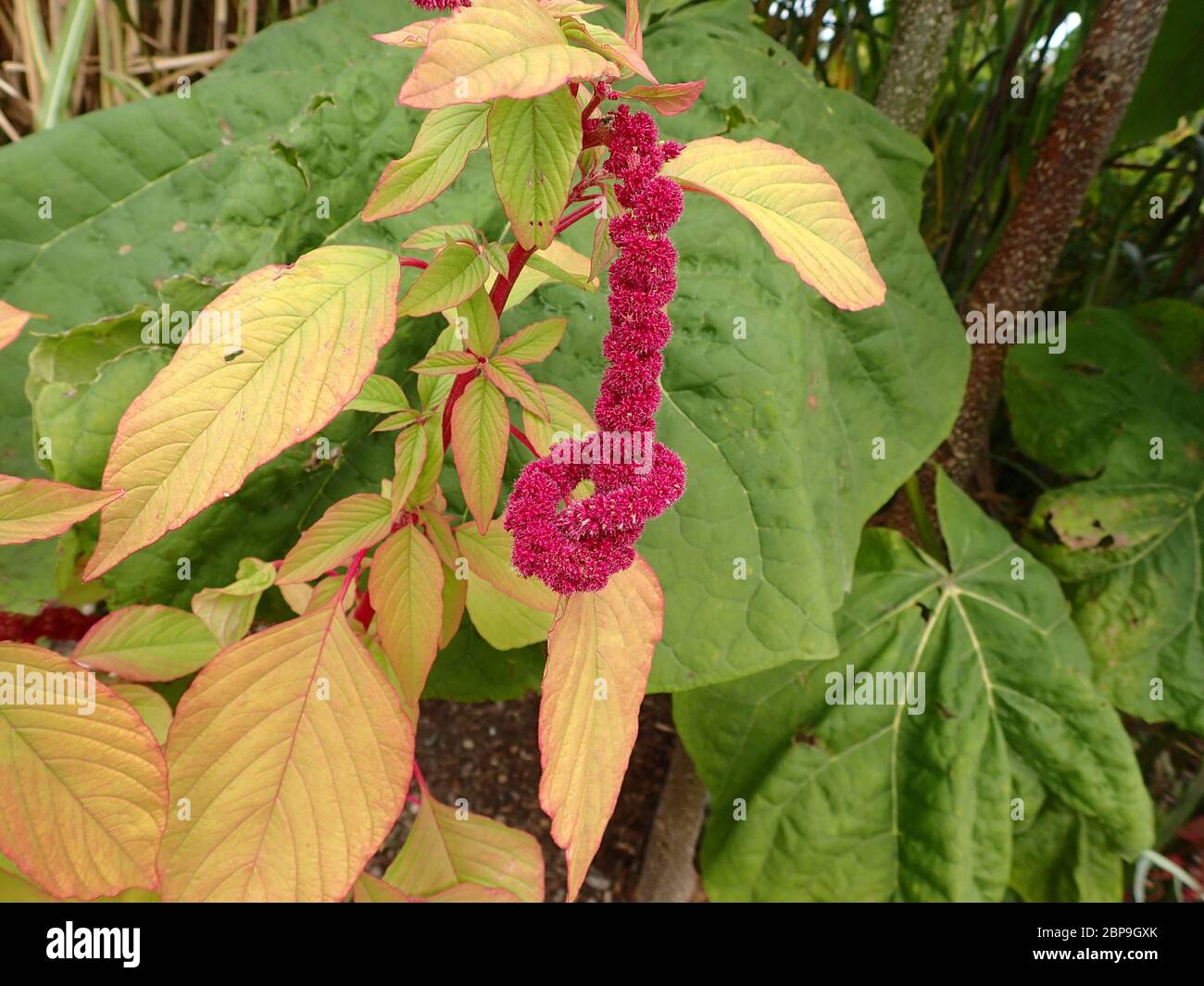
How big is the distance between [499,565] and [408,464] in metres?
0.09

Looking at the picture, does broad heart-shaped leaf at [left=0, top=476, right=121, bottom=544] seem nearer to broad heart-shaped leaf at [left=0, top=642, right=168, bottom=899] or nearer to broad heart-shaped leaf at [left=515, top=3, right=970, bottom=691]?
broad heart-shaped leaf at [left=0, top=642, right=168, bottom=899]

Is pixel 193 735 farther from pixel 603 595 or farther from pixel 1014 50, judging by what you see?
pixel 1014 50

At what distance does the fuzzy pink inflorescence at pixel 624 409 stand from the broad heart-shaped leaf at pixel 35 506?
0.22 m

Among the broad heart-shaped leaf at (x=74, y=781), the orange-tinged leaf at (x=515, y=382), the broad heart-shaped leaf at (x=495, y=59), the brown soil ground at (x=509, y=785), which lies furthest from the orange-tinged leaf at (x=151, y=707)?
the brown soil ground at (x=509, y=785)

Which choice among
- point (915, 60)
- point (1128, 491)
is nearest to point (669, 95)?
point (915, 60)

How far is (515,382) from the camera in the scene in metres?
0.45

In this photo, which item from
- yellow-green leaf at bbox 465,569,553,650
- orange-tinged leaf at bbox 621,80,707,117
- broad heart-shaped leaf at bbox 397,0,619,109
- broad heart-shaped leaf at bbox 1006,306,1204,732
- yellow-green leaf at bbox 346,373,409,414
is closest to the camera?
broad heart-shaped leaf at bbox 397,0,619,109

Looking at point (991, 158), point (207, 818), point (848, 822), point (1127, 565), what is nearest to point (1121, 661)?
point (1127, 565)

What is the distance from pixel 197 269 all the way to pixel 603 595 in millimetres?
464

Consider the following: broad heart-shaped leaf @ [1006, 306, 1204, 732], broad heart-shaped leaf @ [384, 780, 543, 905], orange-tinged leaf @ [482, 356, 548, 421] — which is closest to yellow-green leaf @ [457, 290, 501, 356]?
orange-tinged leaf @ [482, 356, 548, 421]

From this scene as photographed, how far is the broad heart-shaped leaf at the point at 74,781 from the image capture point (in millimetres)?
420

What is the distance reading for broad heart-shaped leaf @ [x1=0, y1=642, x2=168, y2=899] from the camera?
420 millimetres

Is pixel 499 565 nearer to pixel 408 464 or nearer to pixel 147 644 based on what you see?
pixel 408 464

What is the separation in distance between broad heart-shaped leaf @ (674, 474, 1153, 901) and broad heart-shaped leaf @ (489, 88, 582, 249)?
75cm
